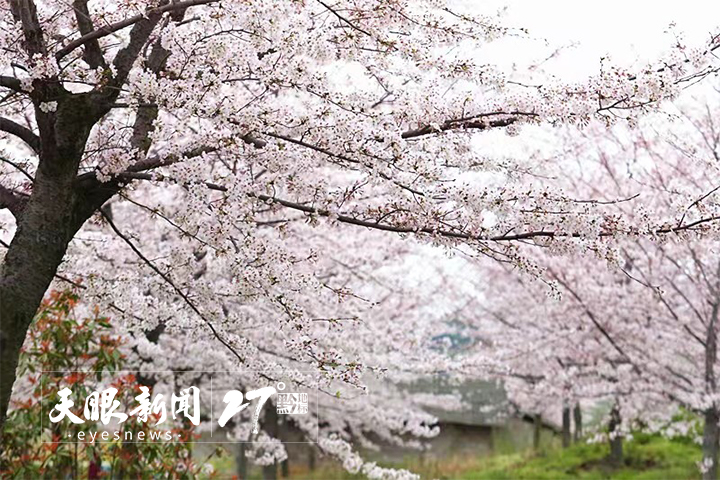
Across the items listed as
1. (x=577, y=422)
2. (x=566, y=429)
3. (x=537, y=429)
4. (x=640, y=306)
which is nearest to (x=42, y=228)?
(x=640, y=306)

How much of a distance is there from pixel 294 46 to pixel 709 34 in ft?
5.13

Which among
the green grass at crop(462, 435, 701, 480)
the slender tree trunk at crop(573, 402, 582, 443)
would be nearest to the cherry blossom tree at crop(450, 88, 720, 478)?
the green grass at crop(462, 435, 701, 480)

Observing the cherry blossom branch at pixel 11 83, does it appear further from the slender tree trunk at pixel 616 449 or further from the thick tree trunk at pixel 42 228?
the slender tree trunk at pixel 616 449

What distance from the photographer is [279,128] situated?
290 cm

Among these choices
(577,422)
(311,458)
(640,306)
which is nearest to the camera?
(640,306)

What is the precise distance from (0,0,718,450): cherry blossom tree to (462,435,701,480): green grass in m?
8.16

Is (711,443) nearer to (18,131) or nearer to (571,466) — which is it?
(571,466)

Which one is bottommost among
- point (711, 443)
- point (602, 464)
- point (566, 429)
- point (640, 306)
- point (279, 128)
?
point (602, 464)

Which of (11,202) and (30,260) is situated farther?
(11,202)

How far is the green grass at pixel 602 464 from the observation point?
1014 centimetres

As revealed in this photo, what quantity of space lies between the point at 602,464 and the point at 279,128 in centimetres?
967

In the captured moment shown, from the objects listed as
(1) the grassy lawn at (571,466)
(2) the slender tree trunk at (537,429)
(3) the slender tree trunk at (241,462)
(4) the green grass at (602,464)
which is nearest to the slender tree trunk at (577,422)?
(2) the slender tree trunk at (537,429)

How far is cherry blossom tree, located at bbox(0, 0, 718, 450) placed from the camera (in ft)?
9.00

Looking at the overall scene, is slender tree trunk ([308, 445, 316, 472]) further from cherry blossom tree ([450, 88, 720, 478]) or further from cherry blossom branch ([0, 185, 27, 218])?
cherry blossom branch ([0, 185, 27, 218])
